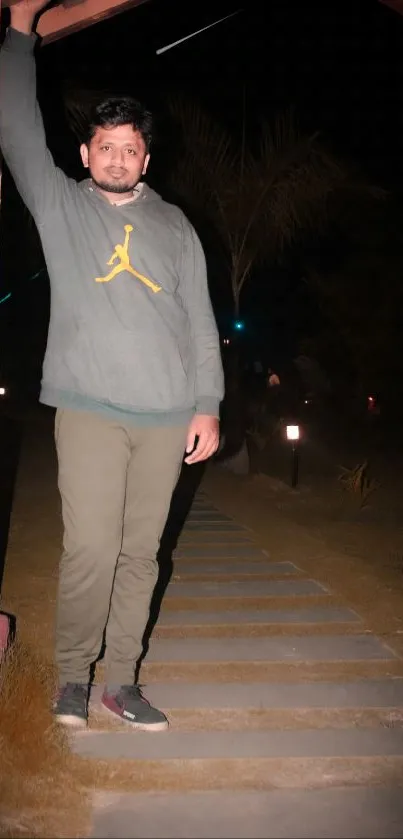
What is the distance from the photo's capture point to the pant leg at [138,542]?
252 cm

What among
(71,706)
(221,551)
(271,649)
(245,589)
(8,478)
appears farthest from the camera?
(8,478)

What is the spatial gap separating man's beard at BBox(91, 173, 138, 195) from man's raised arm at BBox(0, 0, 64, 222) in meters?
0.20

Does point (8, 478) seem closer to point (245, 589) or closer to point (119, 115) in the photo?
point (245, 589)

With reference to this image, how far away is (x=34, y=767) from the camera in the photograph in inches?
87.9

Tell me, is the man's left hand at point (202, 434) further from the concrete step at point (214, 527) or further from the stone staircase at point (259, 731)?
the concrete step at point (214, 527)

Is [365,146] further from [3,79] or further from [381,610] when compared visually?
[3,79]

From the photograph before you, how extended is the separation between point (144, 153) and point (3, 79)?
499 millimetres

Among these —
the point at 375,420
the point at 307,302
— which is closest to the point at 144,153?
the point at 375,420

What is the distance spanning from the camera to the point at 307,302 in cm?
2022

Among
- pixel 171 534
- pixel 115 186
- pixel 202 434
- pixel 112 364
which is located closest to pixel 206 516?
pixel 171 534

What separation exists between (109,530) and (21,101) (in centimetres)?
130

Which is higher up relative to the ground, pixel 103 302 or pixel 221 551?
pixel 103 302

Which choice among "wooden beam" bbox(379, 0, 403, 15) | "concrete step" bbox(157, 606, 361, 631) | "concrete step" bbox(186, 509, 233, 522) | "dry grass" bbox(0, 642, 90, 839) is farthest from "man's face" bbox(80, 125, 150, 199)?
"concrete step" bbox(186, 509, 233, 522)

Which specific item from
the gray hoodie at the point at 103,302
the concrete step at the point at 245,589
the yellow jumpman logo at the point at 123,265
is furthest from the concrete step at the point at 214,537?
the yellow jumpman logo at the point at 123,265
